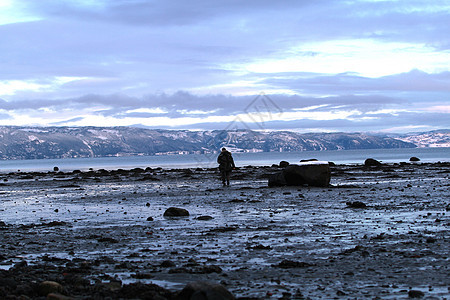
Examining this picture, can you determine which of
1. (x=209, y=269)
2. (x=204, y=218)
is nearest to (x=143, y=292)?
(x=209, y=269)

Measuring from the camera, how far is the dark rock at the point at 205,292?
7235 mm

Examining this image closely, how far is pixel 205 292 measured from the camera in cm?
727

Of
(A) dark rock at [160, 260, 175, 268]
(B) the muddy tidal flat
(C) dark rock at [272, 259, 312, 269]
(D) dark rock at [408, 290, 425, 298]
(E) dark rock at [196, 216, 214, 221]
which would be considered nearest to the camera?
(D) dark rock at [408, 290, 425, 298]

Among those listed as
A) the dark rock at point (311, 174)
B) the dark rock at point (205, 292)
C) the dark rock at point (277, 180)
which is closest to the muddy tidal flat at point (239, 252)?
the dark rock at point (205, 292)

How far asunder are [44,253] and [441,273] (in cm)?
812

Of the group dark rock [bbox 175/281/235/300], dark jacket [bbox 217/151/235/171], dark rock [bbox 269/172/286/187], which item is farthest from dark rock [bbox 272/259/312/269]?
dark jacket [bbox 217/151/235/171]

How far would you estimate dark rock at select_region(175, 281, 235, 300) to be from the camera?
7.23 m

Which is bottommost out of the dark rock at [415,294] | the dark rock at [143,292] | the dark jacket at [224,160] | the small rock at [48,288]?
the dark rock at [415,294]

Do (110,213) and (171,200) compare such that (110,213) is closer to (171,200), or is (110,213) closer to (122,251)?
(171,200)

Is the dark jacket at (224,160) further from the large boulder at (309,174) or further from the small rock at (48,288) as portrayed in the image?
the small rock at (48,288)

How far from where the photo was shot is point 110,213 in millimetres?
20844

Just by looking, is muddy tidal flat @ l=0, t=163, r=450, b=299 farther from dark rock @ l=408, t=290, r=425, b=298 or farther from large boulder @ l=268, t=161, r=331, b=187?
large boulder @ l=268, t=161, r=331, b=187

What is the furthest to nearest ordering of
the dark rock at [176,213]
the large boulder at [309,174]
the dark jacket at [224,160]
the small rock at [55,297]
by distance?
1. the dark jacket at [224,160]
2. the large boulder at [309,174]
3. the dark rock at [176,213]
4. the small rock at [55,297]

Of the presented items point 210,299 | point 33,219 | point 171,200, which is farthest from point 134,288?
point 171,200
